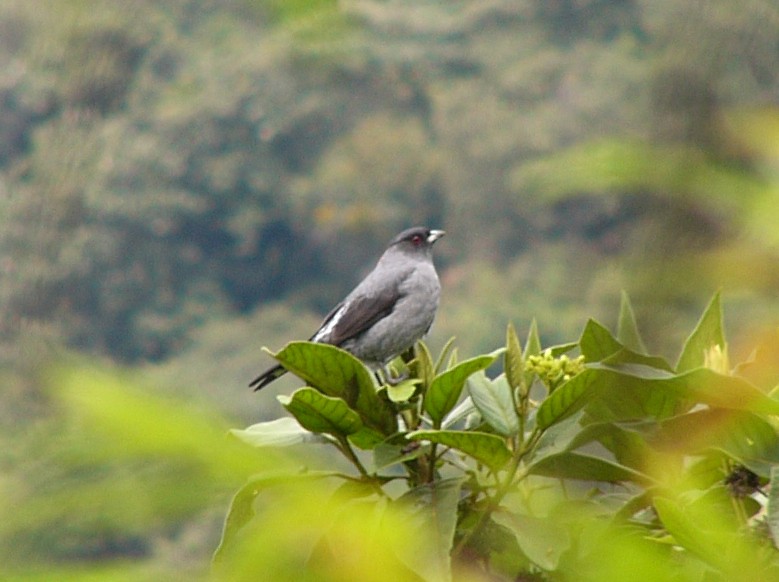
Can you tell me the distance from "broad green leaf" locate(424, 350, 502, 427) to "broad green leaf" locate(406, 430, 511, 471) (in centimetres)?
8

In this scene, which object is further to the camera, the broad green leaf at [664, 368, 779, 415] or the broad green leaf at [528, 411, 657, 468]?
the broad green leaf at [528, 411, 657, 468]

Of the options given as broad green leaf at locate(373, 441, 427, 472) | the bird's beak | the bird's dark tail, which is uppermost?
broad green leaf at locate(373, 441, 427, 472)

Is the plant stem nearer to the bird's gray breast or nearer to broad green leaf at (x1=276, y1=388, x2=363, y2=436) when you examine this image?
broad green leaf at (x1=276, y1=388, x2=363, y2=436)

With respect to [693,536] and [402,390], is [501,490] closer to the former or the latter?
[402,390]

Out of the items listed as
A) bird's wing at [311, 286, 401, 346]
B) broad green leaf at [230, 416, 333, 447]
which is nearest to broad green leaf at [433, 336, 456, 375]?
broad green leaf at [230, 416, 333, 447]

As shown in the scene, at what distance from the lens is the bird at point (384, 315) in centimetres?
341

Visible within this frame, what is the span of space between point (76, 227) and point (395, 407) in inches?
32.3

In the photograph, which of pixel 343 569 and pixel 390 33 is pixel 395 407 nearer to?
pixel 390 33

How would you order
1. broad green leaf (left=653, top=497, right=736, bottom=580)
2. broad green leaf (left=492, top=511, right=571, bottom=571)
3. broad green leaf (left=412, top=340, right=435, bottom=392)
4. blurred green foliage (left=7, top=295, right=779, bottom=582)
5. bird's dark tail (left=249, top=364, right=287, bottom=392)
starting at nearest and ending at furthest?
blurred green foliage (left=7, top=295, right=779, bottom=582) → broad green leaf (left=653, top=497, right=736, bottom=580) → broad green leaf (left=492, top=511, right=571, bottom=571) → broad green leaf (left=412, top=340, right=435, bottom=392) → bird's dark tail (left=249, top=364, right=287, bottom=392)

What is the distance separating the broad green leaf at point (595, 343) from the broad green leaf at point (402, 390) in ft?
0.65

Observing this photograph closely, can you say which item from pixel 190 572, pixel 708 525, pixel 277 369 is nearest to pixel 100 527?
pixel 190 572

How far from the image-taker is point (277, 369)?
9.35 feet

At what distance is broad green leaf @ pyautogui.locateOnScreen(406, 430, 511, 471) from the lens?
3.60 ft

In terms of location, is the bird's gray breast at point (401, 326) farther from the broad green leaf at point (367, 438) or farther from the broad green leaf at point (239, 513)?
the broad green leaf at point (239, 513)
